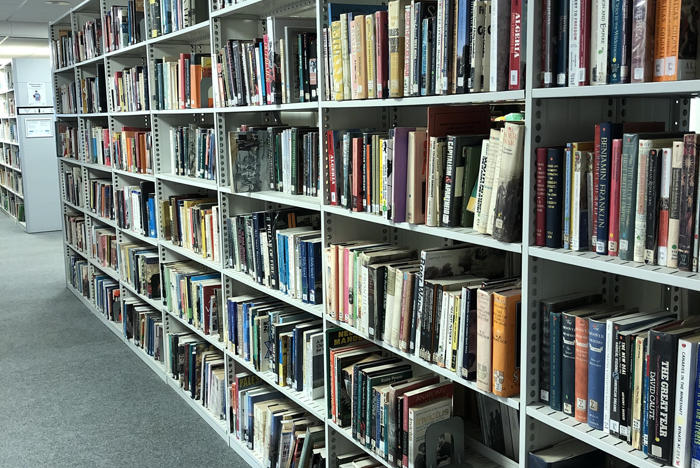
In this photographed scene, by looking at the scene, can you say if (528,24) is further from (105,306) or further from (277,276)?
(105,306)

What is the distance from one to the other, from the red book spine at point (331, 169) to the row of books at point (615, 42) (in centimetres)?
93

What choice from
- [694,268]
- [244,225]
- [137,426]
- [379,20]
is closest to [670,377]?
[694,268]

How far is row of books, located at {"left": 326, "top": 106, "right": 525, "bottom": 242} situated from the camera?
1.53m

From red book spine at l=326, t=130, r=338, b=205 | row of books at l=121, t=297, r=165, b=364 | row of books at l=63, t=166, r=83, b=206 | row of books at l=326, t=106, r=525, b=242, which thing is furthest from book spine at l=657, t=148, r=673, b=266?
row of books at l=63, t=166, r=83, b=206

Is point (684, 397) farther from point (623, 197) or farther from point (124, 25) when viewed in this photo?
point (124, 25)

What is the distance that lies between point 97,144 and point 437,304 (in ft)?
12.8

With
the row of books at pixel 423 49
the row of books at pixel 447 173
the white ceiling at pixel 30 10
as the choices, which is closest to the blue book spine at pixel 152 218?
the row of books at pixel 423 49

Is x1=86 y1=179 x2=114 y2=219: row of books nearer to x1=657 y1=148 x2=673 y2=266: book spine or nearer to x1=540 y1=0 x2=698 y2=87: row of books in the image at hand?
x1=540 y1=0 x2=698 y2=87: row of books

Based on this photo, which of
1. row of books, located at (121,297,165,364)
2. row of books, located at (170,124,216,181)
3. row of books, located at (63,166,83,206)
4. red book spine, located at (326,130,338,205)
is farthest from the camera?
row of books, located at (63,166,83,206)

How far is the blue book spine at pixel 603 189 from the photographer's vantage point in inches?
52.3

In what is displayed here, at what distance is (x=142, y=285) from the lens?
426 centimetres

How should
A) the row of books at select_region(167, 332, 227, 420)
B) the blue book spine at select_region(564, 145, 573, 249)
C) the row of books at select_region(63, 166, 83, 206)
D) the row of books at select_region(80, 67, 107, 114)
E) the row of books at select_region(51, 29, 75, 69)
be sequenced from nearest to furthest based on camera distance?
the blue book spine at select_region(564, 145, 573, 249) → the row of books at select_region(167, 332, 227, 420) → the row of books at select_region(80, 67, 107, 114) → the row of books at select_region(51, 29, 75, 69) → the row of books at select_region(63, 166, 83, 206)

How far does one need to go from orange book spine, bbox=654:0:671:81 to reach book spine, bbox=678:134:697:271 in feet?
0.46

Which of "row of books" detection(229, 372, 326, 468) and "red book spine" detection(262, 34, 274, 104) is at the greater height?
"red book spine" detection(262, 34, 274, 104)
